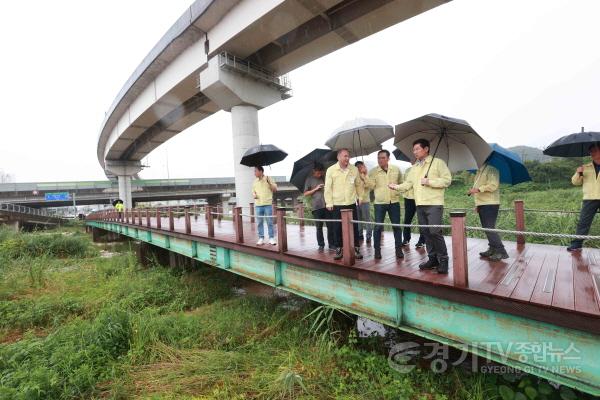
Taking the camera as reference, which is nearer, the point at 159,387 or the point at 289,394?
the point at 289,394

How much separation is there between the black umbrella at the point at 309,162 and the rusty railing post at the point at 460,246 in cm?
256

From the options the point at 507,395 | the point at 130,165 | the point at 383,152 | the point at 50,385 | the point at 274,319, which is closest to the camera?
the point at 507,395

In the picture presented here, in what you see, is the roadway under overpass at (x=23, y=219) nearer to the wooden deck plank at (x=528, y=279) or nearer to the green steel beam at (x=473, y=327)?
the green steel beam at (x=473, y=327)

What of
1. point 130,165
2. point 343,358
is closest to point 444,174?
point 343,358

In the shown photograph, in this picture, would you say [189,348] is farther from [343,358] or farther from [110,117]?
[110,117]

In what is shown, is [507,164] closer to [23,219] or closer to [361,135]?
[361,135]

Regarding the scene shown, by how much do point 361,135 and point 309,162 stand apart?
105 centimetres

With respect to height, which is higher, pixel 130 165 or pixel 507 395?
pixel 130 165

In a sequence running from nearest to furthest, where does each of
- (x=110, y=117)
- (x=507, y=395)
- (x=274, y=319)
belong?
1. (x=507, y=395)
2. (x=274, y=319)
3. (x=110, y=117)

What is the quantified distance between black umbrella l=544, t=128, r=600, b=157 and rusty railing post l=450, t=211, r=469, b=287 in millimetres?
2332

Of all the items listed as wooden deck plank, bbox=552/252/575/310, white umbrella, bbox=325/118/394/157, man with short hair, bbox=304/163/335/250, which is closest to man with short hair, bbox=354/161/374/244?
white umbrella, bbox=325/118/394/157

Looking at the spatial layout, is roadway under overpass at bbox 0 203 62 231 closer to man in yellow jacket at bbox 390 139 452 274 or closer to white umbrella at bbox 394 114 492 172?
white umbrella at bbox 394 114 492 172

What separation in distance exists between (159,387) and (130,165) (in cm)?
3198

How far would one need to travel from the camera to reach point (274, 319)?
618 centimetres
